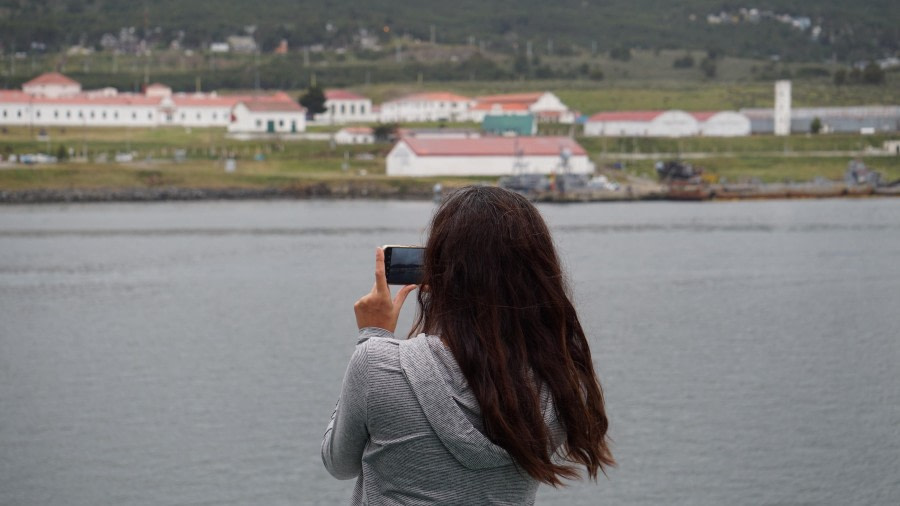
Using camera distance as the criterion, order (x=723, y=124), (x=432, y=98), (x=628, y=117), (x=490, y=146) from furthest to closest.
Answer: (x=432, y=98), (x=723, y=124), (x=628, y=117), (x=490, y=146)

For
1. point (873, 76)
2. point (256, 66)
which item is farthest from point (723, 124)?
point (256, 66)

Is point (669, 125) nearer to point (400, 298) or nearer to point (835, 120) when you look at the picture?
point (835, 120)

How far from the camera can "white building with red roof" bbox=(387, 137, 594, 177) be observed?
237 ft

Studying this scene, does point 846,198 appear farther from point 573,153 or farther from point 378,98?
point 378,98

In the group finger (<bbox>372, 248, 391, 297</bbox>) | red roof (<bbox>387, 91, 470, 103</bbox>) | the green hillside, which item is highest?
the green hillside

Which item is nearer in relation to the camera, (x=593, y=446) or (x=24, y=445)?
(x=593, y=446)

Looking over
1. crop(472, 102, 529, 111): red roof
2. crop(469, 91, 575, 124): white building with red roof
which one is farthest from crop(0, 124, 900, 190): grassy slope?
crop(469, 91, 575, 124): white building with red roof

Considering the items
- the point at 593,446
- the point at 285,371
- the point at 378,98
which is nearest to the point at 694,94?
the point at 378,98

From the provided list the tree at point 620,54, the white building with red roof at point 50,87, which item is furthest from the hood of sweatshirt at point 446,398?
the tree at point 620,54

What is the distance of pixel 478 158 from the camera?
73375mm

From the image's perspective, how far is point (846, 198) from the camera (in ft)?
226

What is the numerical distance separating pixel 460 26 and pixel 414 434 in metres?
175

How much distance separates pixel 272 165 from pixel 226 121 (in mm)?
22460

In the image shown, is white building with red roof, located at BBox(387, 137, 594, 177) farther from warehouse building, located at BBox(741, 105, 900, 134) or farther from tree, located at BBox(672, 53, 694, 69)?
tree, located at BBox(672, 53, 694, 69)
